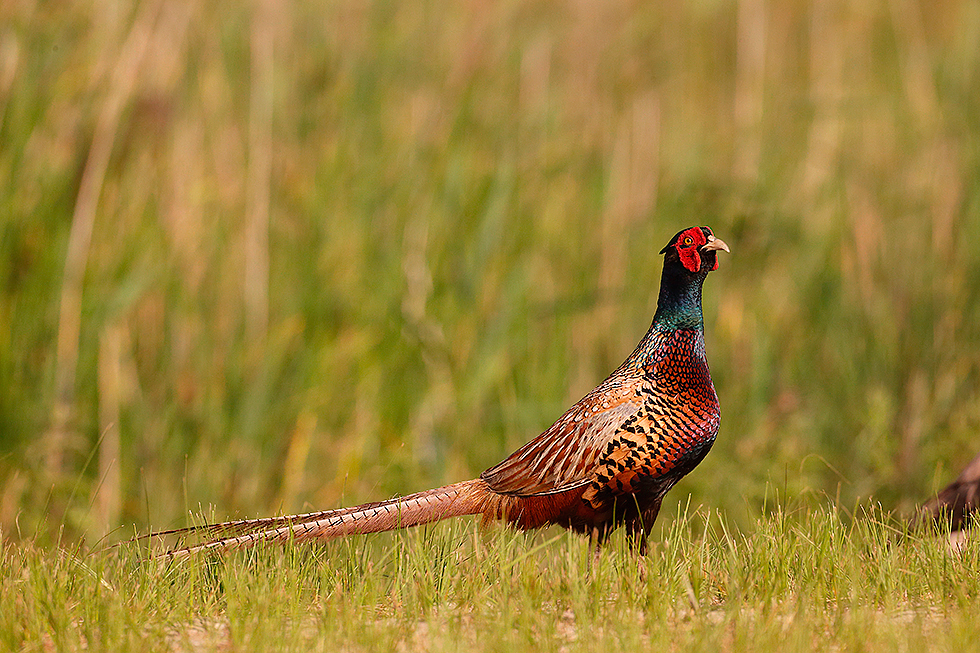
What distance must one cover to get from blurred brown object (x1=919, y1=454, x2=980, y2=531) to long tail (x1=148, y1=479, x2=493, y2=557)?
5.65 ft

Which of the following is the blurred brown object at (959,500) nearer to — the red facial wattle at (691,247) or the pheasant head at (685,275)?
the pheasant head at (685,275)

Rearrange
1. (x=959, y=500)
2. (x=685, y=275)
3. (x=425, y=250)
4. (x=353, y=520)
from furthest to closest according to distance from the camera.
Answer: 1. (x=425, y=250)
2. (x=959, y=500)
3. (x=685, y=275)
4. (x=353, y=520)

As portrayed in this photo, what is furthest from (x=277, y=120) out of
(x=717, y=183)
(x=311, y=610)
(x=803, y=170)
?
(x=311, y=610)

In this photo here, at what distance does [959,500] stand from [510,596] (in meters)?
2.05

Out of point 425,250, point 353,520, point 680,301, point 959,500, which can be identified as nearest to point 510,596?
point 353,520

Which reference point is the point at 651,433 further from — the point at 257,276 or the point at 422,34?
the point at 422,34

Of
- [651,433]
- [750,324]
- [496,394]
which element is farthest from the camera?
[750,324]

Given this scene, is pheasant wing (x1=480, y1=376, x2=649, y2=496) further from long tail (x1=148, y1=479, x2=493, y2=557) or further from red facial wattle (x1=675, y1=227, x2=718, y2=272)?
red facial wattle (x1=675, y1=227, x2=718, y2=272)

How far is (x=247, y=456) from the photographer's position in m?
5.69

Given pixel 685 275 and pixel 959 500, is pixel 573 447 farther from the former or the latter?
pixel 959 500

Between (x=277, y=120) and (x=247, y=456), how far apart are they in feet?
6.13

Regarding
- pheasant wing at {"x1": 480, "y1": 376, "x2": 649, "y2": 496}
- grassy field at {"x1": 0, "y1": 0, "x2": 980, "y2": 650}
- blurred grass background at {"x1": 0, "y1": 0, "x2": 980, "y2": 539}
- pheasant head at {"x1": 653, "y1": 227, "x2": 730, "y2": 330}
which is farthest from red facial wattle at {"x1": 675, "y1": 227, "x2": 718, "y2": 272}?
blurred grass background at {"x1": 0, "y1": 0, "x2": 980, "y2": 539}

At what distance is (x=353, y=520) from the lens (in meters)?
3.25

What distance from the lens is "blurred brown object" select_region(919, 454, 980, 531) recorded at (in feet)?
→ 13.6
